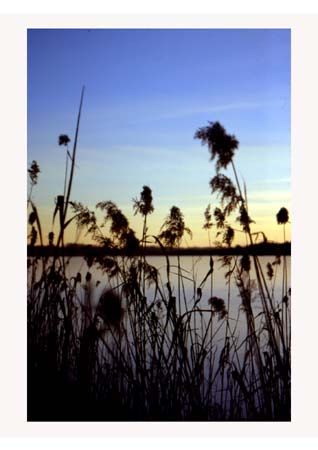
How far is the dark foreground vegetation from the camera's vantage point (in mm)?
3301

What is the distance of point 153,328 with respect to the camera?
3.32 meters

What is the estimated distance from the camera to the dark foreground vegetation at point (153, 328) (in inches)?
130

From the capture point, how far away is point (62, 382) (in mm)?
3350

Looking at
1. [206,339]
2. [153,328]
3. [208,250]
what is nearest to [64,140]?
[208,250]

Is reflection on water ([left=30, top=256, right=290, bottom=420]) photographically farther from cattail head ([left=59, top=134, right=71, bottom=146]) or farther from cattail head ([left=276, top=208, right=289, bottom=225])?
cattail head ([left=59, top=134, right=71, bottom=146])

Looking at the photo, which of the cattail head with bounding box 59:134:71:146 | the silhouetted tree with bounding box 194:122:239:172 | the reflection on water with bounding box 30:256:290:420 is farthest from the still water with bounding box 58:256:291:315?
the cattail head with bounding box 59:134:71:146

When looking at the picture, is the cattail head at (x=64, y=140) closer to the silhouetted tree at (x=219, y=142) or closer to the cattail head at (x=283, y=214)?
the silhouetted tree at (x=219, y=142)

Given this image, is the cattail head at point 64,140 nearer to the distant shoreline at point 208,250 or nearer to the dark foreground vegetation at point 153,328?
the dark foreground vegetation at point 153,328

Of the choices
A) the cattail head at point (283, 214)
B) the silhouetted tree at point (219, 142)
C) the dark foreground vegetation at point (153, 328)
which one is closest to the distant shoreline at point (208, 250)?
the dark foreground vegetation at point (153, 328)

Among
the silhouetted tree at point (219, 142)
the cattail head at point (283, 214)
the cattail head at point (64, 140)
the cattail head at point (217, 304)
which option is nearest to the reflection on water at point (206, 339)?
the cattail head at point (217, 304)

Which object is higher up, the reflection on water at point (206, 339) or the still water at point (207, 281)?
the still water at point (207, 281)

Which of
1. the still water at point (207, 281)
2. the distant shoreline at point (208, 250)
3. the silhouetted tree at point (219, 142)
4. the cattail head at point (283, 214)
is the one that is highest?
the silhouetted tree at point (219, 142)
